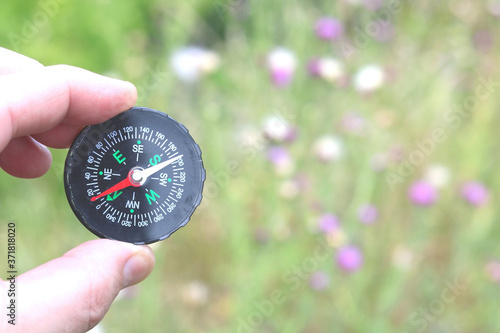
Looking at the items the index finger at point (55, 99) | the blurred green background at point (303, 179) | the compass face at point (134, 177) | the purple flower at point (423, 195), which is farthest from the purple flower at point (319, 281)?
the index finger at point (55, 99)

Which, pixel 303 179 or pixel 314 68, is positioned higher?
pixel 314 68

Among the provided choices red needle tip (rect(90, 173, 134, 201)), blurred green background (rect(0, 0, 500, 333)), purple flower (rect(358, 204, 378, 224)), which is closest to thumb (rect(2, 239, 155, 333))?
red needle tip (rect(90, 173, 134, 201))

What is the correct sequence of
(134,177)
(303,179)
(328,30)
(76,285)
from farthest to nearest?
(328,30) → (303,179) → (134,177) → (76,285)

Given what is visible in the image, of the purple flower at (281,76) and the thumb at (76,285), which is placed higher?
the purple flower at (281,76)

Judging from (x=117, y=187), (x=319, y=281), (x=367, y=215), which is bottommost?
(x=117, y=187)

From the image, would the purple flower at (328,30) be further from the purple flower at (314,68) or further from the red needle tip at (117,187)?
the red needle tip at (117,187)

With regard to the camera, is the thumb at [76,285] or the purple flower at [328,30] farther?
the purple flower at [328,30]

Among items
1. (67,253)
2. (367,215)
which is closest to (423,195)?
(367,215)

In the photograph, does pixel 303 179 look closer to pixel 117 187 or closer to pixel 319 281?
pixel 319 281
